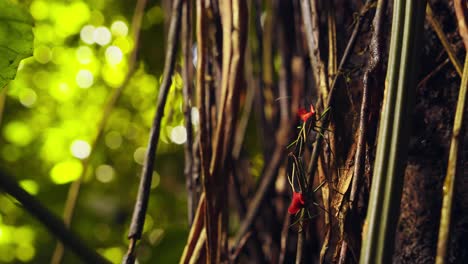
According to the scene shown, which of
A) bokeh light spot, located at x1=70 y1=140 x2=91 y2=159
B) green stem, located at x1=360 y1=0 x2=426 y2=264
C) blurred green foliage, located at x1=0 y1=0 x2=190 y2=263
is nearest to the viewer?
green stem, located at x1=360 y1=0 x2=426 y2=264

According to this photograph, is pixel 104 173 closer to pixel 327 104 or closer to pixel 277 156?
pixel 277 156

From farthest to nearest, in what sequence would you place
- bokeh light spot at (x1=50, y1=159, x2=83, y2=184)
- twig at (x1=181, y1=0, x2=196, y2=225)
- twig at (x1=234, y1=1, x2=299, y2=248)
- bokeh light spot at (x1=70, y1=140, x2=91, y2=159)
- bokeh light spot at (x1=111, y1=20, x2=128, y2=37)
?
bokeh light spot at (x1=70, y1=140, x2=91, y2=159), bokeh light spot at (x1=50, y1=159, x2=83, y2=184), bokeh light spot at (x1=111, y1=20, x2=128, y2=37), twig at (x1=234, y1=1, x2=299, y2=248), twig at (x1=181, y1=0, x2=196, y2=225)

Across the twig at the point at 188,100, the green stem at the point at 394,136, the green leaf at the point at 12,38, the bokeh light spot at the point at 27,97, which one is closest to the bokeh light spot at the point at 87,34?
the bokeh light spot at the point at 27,97

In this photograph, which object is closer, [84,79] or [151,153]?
[151,153]


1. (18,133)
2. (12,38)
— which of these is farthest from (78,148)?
(12,38)

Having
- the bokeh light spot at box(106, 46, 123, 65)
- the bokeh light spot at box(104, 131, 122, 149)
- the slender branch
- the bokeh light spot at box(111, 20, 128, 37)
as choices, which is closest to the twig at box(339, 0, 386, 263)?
the slender branch

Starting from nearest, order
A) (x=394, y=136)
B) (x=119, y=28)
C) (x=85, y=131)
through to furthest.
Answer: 1. (x=394, y=136)
2. (x=119, y=28)
3. (x=85, y=131)

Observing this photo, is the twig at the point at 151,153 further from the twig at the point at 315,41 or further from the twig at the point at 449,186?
the twig at the point at 449,186

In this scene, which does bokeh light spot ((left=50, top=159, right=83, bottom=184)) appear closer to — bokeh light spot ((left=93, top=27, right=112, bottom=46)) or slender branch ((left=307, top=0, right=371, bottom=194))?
bokeh light spot ((left=93, top=27, right=112, bottom=46))
